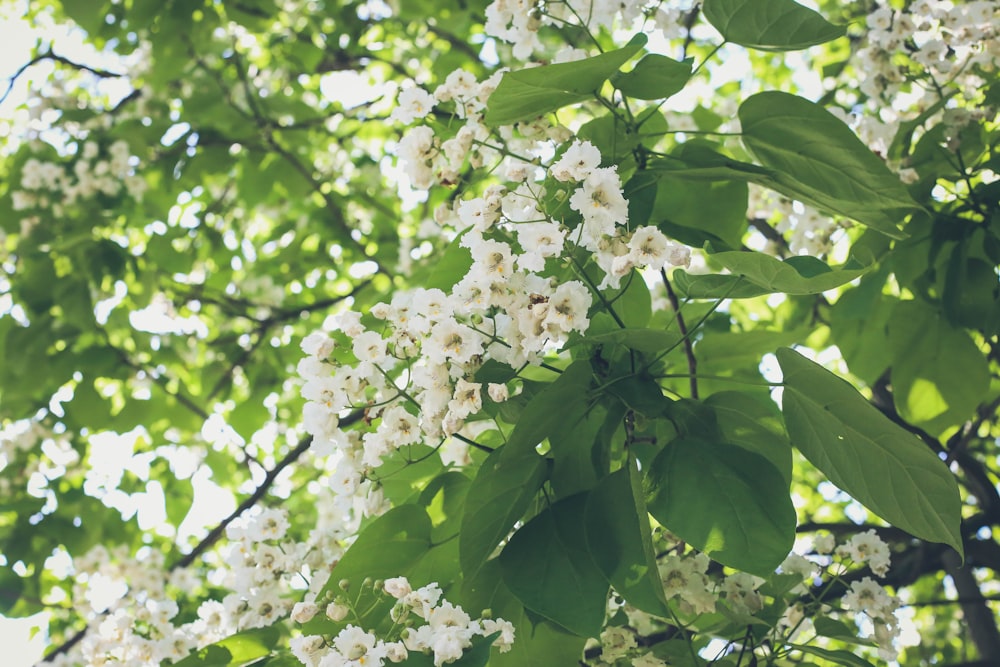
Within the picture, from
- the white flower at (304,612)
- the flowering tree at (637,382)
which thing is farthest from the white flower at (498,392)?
the white flower at (304,612)

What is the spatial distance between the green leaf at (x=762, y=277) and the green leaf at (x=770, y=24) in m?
0.42

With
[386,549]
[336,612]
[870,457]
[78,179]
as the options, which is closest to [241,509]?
[78,179]

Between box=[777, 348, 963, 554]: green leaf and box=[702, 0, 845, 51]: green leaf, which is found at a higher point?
box=[702, 0, 845, 51]: green leaf

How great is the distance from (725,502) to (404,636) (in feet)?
1.34

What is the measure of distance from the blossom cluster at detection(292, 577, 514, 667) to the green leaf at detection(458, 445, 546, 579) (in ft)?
0.21

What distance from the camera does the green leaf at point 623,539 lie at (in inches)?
39.8

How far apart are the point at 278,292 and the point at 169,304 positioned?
1.55ft

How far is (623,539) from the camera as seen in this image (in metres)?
1.03

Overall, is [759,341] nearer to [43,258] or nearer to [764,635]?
[764,635]

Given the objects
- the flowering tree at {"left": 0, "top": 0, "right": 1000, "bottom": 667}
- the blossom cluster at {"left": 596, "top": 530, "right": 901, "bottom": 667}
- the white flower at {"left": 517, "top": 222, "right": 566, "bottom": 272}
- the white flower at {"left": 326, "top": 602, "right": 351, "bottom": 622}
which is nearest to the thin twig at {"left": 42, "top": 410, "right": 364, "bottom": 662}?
the flowering tree at {"left": 0, "top": 0, "right": 1000, "bottom": 667}

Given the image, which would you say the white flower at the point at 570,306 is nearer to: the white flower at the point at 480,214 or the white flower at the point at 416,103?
the white flower at the point at 480,214

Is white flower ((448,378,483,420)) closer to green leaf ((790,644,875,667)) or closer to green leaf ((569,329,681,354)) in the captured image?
green leaf ((569,329,681,354))

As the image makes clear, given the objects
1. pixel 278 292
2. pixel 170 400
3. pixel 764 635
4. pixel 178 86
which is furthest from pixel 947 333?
pixel 178 86

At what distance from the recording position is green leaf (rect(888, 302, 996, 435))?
1.67 meters
